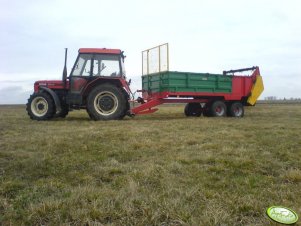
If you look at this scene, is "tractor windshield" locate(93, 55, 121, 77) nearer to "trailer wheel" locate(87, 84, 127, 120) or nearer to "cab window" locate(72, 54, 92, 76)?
"cab window" locate(72, 54, 92, 76)

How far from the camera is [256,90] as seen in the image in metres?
16.9

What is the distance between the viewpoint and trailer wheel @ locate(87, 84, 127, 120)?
1257 centimetres

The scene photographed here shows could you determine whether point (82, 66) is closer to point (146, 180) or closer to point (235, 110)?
point (235, 110)

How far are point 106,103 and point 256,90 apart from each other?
25.2 ft

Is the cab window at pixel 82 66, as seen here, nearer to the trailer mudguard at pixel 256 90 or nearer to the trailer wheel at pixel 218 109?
the trailer wheel at pixel 218 109

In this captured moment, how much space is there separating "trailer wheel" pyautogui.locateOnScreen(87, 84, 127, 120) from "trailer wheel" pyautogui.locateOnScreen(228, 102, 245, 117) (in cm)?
570

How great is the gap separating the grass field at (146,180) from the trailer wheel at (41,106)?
508cm

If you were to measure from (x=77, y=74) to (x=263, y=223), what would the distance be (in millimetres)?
10355

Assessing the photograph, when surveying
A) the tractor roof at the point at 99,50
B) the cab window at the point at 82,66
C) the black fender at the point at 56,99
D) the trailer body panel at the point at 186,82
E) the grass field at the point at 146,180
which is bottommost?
the grass field at the point at 146,180

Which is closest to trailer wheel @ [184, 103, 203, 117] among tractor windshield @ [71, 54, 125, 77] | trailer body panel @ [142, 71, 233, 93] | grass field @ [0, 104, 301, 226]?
trailer body panel @ [142, 71, 233, 93]

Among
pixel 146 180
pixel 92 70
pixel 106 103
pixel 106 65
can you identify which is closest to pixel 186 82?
pixel 106 65

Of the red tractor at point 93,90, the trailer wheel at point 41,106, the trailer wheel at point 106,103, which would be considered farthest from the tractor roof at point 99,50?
the trailer wheel at point 41,106

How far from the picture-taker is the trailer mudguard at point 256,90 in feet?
55.3

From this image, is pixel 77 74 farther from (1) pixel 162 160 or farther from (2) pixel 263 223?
(2) pixel 263 223
